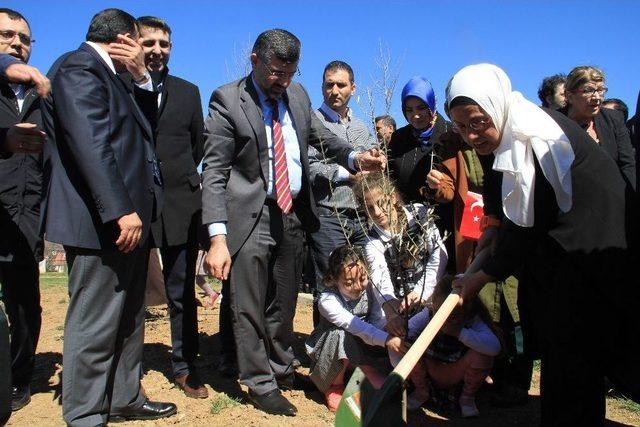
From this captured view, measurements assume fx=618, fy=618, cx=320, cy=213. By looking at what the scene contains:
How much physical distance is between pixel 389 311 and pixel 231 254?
1034 mm

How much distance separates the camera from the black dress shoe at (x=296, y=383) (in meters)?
4.23

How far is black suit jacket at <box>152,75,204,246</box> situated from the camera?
4066 mm

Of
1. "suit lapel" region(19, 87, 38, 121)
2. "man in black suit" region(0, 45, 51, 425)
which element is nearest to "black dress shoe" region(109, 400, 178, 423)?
"man in black suit" region(0, 45, 51, 425)

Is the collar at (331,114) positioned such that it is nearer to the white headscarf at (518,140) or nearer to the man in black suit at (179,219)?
the man in black suit at (179,219)

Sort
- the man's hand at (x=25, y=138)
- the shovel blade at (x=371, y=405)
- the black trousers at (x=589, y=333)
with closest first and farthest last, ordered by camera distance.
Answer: the black trousers at (x=589, y=333)
the shovel blade at (x=371, y=405)
the man's hand at (x=25, y=138)

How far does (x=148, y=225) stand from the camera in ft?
11.1

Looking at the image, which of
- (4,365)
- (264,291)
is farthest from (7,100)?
(4,365)

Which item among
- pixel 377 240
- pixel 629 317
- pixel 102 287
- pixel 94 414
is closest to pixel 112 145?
pixel 102 287

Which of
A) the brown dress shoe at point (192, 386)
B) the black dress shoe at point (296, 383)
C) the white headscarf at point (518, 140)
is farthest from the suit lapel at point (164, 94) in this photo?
the white headscarf at point (518, 140)

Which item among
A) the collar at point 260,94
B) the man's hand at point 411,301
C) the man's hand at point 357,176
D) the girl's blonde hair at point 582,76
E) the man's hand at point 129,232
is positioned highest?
the girl's blonde hair at point 582,76

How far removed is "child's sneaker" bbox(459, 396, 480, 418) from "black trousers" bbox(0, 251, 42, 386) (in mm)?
2749

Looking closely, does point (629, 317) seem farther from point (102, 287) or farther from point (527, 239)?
point (102, 287)

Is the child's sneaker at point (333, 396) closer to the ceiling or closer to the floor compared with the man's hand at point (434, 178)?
closer to the floor

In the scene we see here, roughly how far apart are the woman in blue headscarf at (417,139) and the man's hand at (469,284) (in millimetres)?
1499
